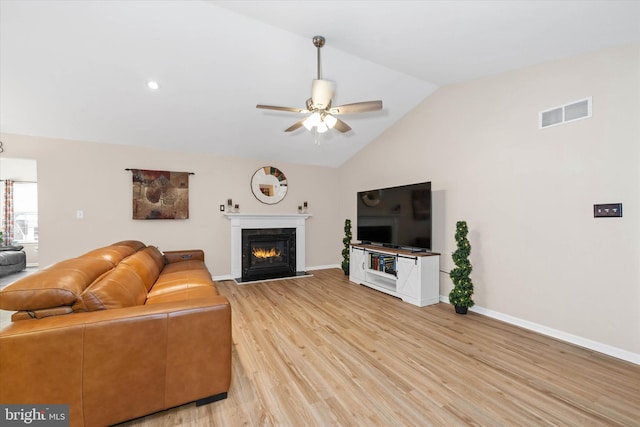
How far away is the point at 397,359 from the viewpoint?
2.34 metres

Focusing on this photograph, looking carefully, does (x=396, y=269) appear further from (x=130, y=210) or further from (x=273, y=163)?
(x=130, y=210)

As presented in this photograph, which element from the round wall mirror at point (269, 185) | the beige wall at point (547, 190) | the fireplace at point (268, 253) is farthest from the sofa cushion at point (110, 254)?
the beige wall at point (547, 190)

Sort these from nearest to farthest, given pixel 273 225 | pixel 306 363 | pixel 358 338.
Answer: pixel 306 363
pixel 358 338
pixel 273 225

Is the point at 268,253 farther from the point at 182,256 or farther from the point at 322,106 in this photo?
the point at 322,106

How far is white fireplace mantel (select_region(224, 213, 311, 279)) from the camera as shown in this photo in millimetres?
5203

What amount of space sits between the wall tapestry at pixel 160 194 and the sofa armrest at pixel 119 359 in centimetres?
353

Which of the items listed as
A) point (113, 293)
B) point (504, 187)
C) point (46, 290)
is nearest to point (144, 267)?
point (113, 293)

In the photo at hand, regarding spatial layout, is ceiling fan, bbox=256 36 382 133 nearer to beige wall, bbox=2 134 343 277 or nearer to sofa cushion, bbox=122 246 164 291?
sofa cushion, bbox=122 246 164 291

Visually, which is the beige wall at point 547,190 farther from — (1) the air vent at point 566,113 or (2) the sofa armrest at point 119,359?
(2) the sofa armrest at point 119,359

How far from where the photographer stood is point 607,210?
2451 mm

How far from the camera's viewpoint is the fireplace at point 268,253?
5.24 metres

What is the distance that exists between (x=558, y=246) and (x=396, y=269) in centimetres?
187

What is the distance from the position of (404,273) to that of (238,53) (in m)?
3.50

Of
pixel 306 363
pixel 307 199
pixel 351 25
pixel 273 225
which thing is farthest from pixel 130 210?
pixel 351 25
